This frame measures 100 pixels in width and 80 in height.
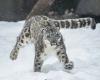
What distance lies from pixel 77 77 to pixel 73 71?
0.27 metres

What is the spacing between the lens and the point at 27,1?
38.9ft

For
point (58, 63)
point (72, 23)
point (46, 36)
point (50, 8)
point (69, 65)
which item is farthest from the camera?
point (50, 8)

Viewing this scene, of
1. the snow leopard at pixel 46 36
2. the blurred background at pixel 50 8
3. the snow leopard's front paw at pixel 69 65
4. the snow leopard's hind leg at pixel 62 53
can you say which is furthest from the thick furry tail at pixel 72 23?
the blurred background at pixel 50 8

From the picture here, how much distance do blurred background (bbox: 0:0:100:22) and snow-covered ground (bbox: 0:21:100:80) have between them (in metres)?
0.85

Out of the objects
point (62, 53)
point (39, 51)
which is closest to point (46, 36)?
point (39, 51)

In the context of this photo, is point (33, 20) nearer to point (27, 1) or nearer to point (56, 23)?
point (56, 23)

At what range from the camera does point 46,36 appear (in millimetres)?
6086

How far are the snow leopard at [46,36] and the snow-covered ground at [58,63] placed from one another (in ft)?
0.61

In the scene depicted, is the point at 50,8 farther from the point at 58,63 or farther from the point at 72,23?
the point at 72,23

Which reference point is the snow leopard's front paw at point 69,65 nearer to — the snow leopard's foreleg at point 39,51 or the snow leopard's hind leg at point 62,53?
the snow leopard's hind leg at point 62,53

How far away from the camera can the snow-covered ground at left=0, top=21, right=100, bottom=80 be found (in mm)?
6430

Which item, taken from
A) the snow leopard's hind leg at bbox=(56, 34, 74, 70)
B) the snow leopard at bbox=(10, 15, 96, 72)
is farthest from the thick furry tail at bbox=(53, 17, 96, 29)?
the snow leopard's hind leg at bbox=(56, 34, 74, 70)

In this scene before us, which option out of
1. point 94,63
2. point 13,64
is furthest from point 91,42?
point 13,64

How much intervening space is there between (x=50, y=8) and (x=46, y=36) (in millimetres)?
5507
